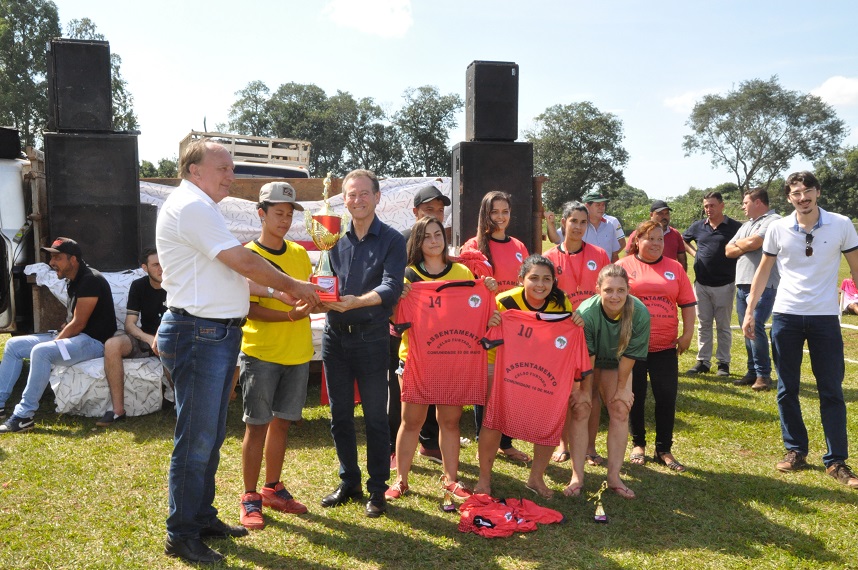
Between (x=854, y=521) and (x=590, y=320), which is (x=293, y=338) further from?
(x=854, y=521)

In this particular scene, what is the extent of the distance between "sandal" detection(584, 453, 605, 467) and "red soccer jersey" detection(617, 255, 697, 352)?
2.75 feet

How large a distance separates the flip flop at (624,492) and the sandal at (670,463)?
62 cm

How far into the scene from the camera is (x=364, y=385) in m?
3.84

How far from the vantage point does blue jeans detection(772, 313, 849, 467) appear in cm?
457

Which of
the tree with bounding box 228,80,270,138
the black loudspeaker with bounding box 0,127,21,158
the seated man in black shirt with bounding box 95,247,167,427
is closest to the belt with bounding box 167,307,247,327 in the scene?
the seated man in black shirt with bounding box 95,247,167,427

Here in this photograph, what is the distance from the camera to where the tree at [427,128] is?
4609 centimetres

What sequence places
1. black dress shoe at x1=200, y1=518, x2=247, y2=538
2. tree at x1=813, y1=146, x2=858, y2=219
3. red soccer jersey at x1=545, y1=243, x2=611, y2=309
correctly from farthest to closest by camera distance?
tree at x1=813, y1=146, x2=858, y2=219, red soccer jersey at x1=545, y1=243, x2=611, y2=309, black dress shoe at x1=200, y1=518, x2=247, y2=538

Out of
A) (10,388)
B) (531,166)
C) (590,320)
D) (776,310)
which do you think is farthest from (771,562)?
(10,388)

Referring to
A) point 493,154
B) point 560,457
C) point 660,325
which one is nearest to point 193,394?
point 560,457

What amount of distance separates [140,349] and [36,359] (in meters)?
0.80

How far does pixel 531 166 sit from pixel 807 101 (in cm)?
5940

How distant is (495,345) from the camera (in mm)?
4035

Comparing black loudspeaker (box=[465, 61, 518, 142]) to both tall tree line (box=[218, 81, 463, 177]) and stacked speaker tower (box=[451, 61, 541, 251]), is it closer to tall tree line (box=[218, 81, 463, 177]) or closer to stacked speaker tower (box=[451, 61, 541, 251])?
stacked speaker tower (box=[451, 61, 541, 251])

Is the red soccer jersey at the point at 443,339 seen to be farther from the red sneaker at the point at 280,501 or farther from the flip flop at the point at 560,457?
the flip flop at the point at 560,457
